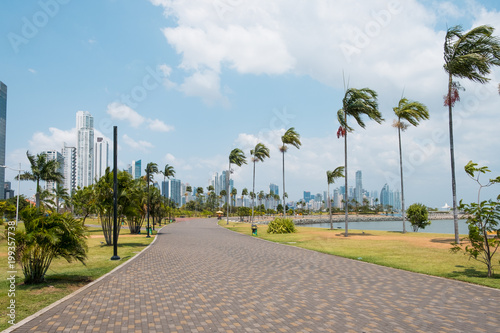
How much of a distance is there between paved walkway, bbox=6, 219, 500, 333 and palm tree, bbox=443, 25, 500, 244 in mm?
13145

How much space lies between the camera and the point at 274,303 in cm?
764

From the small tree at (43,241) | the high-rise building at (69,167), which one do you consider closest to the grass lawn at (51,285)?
the small tree at (43,241)

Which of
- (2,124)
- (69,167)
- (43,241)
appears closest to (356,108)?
(43,241)

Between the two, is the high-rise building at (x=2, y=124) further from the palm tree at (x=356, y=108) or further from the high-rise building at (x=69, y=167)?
the palm tree at (x=356, y=108)

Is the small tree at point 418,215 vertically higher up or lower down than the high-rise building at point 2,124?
lower down

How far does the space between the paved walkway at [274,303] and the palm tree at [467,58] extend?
A: 1315 cm

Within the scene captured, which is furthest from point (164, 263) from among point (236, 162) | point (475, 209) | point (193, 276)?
point (236, 162)

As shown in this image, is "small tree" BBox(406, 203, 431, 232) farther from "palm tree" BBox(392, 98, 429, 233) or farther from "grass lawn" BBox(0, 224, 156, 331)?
"grass lawn" BBox(0, 224, 156, 331)

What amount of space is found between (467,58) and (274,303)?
61.4ft

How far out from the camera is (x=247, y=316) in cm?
671

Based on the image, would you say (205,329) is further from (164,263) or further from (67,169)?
(67,169)

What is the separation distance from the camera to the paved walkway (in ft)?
20.1

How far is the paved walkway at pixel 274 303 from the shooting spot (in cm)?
612

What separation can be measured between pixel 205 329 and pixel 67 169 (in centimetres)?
19805
